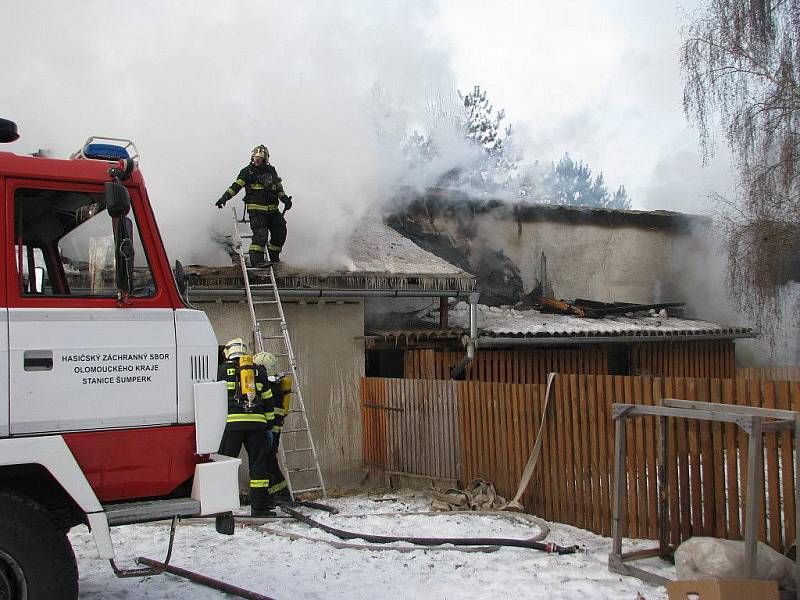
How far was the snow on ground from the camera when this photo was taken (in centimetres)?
520

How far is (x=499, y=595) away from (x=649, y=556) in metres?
1.37

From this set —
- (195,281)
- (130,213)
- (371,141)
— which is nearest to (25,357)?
(130,213)

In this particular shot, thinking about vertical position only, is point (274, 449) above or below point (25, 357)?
below

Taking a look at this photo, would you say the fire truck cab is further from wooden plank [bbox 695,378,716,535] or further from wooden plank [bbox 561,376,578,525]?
wooden plank [bbox 561,376,578,525]

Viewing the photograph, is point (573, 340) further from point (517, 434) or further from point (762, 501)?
point (762, 501)

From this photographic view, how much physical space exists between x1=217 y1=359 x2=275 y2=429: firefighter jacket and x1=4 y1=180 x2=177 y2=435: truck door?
10.6ft

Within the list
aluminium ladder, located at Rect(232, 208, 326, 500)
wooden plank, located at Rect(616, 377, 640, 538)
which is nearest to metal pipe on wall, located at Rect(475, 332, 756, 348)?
aluminium ladder, located at Rect(232, 208, 326, 500)

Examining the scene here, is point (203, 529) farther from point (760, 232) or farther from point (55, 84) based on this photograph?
point (760, 232)

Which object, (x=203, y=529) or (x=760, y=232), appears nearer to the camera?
(x=203, y=529)

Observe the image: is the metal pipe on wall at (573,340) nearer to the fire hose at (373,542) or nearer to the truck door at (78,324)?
the fire hose at (373,542)

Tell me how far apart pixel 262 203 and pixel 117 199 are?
21.4 ft

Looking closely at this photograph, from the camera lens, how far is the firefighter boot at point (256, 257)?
1039 centimetres

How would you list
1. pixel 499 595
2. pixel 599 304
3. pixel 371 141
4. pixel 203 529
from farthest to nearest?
pixel 599 304 → pixel 371 141 → pixel 203 529 → pixel 499 595

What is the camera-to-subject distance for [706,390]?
19.3 ft
